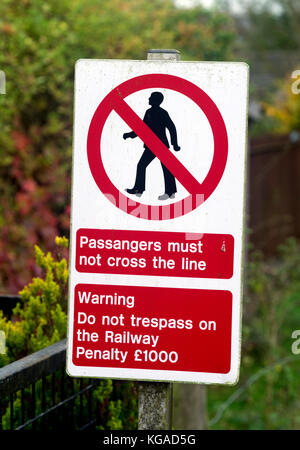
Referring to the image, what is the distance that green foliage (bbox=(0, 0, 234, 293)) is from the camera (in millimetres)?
5848

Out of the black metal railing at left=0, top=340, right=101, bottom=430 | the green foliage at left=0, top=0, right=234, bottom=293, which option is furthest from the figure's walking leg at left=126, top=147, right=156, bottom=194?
the green foliage at left=0, top=0, right=234, bottom=293

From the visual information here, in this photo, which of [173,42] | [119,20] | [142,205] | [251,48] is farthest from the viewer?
[251,48]

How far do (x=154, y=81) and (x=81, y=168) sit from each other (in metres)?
0.33

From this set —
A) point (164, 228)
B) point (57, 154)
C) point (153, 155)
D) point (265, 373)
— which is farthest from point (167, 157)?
point (265, 373)

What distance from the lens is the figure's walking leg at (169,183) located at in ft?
7.27

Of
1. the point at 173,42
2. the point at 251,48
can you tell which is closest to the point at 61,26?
the point at 173,42

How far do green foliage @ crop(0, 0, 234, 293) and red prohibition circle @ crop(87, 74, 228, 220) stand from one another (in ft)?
10.1

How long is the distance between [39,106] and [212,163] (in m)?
4.31

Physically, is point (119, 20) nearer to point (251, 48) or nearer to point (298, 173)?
point (298, 173)

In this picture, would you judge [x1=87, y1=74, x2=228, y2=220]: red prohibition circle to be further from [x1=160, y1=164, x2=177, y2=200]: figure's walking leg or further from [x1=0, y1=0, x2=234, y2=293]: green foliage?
[x1=0, y1=0, x2=234, y2=293]: green foliage

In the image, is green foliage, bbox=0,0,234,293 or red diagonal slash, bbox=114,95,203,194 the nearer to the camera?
red diagonal slash, bbox=114,95,203,194

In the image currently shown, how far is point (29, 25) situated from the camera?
621cm

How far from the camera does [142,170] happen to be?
2.22m

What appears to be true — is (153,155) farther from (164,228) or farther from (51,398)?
(51,398)
